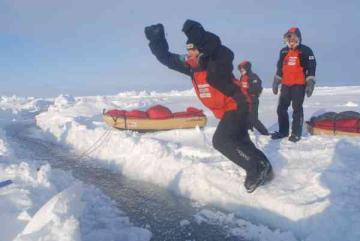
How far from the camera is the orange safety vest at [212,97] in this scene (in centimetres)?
432

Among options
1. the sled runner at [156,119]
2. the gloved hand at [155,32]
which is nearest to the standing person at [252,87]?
the sled runner at [156,119]

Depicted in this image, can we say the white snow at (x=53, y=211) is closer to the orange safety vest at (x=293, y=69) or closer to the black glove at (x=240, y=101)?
the black glove at (x=240, y=101)

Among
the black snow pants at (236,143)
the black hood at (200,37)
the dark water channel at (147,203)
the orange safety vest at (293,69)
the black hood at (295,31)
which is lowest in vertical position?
the dark water channel at (147,203)

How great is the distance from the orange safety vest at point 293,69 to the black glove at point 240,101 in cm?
218

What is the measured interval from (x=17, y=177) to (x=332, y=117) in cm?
521

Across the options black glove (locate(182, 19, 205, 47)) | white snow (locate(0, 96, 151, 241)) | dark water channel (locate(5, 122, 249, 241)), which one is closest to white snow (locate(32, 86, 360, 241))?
dark water channel (locate(5, 122, 249, 241))

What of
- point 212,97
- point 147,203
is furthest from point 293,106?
point 147,203

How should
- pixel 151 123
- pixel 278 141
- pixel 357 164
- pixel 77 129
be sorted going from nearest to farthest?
pixel 357 164, pixel 278 141, pixel 151 123, pixel 77 129

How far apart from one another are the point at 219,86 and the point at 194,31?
25.3 inches

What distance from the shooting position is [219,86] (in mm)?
4160

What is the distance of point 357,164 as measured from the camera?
4754mm

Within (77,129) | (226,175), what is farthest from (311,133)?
(77,129)

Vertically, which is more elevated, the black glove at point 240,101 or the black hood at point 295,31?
the black hood at point 295,31

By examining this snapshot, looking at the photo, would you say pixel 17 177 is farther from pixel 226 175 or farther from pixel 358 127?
pixel 358 127
